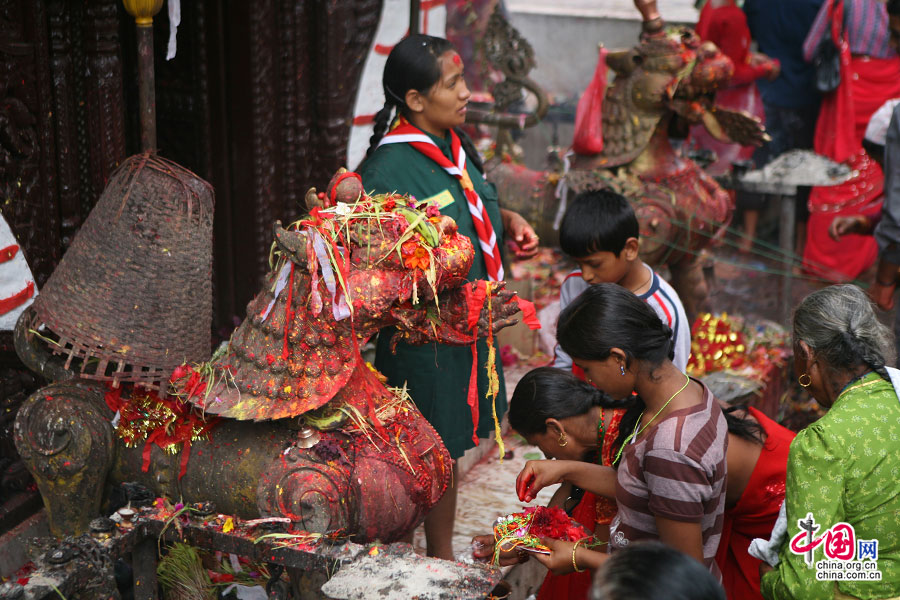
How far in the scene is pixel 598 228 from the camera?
3.25 meters

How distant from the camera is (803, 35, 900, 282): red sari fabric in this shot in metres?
8.16

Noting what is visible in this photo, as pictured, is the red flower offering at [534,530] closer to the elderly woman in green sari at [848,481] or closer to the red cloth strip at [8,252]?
the elderly woman in green sari at [848,481]

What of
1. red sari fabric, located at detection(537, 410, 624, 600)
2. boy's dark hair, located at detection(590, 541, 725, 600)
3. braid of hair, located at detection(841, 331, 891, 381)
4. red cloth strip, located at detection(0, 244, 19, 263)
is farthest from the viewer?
red cloth strip, located at detection(0, 244, 19, 263)

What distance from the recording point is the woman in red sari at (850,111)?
822 cm

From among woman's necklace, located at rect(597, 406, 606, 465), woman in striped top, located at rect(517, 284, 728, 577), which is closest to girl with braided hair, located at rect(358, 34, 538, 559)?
woman's necklace, located at rect(597, 406, 606, 465)

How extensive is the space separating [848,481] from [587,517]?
0.97 meters

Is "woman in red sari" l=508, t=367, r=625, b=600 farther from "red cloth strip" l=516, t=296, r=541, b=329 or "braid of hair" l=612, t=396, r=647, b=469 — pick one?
"red cloth strip" l=516, t=296, r=541, b=329

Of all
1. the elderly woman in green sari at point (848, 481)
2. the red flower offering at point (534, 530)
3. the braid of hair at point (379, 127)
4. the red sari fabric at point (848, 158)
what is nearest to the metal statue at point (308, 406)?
the red flower offering at point (534, 530)

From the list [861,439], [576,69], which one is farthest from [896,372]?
[576,69]

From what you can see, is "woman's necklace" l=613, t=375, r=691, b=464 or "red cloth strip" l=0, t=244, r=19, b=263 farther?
"red cloth strip" l=0, t=244, r=19, b=263

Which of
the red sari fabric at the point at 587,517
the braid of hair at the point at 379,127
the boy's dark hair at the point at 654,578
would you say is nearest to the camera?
the boy's dark hair at the point at 654,578

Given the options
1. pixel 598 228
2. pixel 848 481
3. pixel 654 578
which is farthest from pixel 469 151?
pixel 654 578

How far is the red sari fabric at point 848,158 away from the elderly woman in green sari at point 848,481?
618 centimetres

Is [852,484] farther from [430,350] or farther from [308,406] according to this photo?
[430,350]
